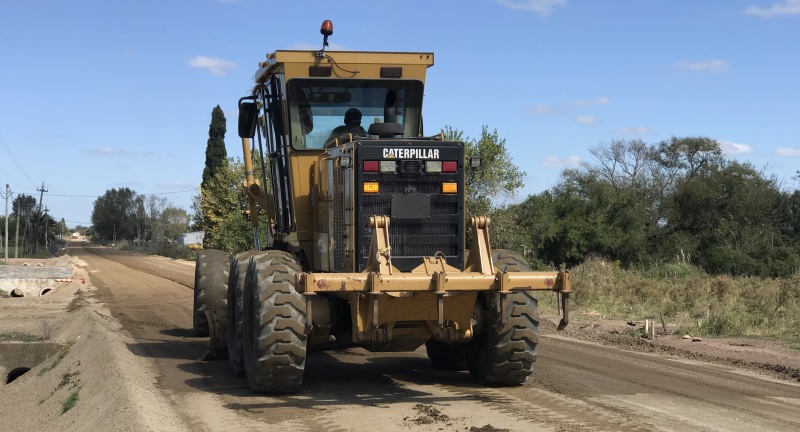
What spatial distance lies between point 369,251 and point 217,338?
3.73 meters

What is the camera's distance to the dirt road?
27.5ft

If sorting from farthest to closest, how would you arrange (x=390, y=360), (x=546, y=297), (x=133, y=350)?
1. (x=546, y=297)
2. (x=133, y=350)
3. (x=390, y=360)

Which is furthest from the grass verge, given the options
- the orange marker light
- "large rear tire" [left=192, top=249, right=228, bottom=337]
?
the orange marker light

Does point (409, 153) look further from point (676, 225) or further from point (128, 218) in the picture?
point (128, 218)

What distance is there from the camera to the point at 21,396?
13.3m

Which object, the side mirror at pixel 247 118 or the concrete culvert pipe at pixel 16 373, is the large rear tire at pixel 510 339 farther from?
the concrete culvert pipe at pixel 16 373

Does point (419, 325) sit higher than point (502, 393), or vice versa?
point (419, 325)

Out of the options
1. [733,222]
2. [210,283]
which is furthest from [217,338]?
[733,222]

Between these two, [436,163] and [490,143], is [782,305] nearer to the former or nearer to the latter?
[436,163]

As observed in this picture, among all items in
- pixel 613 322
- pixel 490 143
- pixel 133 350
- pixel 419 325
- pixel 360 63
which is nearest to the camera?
pixel 419 325

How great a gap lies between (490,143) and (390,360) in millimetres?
26270

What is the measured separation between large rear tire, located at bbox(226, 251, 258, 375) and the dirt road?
245 mm

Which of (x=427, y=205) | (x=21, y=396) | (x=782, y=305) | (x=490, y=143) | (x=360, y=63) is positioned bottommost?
(x=21, y=396)

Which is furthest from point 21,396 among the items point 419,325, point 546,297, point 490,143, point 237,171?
point 237,171
